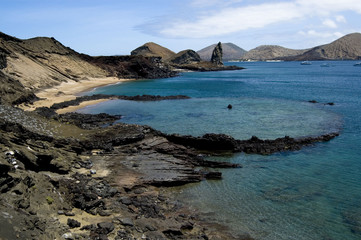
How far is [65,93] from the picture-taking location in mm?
60438

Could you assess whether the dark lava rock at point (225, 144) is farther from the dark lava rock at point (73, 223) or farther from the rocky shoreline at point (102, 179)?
the dark lava rock at point (73, 223)

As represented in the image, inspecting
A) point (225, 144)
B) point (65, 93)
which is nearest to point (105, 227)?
point (225, 144)

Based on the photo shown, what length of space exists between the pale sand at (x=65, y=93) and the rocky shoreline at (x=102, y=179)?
1922cm

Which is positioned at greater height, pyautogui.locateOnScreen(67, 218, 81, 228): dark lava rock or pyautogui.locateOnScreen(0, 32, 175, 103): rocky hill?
pyautogui.locateOnScreen(0, 32, 175, 103): rocky hill

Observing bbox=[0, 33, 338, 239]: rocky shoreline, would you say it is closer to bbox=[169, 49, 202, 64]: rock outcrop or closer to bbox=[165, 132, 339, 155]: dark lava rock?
bbox=[165, 132, 339, 155]: dark lava rock

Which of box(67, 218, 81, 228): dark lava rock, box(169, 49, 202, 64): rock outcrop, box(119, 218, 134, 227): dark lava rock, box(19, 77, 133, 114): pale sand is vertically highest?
box(169, 49, 202, 64): rock outcrop

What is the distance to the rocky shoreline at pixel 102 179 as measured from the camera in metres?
11.2

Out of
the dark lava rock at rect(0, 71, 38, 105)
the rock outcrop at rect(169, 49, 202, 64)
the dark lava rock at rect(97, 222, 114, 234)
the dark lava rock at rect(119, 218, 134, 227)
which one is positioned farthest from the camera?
the rock outcrop at rect(169, 49, 202, 64)

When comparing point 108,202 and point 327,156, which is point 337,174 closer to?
point 327,156

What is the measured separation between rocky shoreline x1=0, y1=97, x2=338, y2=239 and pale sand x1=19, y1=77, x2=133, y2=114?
1922 centimetres

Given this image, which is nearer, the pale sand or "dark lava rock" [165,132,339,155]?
"dark lava rock" [165,132,339,155]

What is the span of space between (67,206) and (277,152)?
18533 mm

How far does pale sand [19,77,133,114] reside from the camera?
44794 mm

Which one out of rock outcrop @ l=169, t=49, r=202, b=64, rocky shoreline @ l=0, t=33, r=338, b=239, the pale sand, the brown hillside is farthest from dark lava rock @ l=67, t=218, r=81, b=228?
rock outcrop @ l=169, t=49, r=202, b=64
